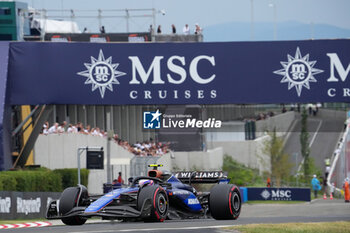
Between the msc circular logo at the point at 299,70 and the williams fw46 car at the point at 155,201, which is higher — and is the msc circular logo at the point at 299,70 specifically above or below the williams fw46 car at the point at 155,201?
above

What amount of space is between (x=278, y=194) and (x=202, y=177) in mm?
23461

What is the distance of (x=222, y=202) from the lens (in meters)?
16.9

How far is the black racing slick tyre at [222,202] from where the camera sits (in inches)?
667

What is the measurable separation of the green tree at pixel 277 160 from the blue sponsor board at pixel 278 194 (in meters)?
9.87

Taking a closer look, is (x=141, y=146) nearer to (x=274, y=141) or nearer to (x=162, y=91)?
(x=162, y=91)

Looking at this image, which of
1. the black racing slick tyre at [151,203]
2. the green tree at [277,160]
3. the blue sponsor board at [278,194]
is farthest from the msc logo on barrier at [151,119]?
the green tree at [277,160]

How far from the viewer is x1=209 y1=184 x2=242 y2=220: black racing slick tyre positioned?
1694cm

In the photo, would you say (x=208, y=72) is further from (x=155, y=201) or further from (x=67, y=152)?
(x=155, y=201)

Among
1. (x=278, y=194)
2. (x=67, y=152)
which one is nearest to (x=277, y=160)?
(x=278, y=194)

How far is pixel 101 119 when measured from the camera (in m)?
41.9

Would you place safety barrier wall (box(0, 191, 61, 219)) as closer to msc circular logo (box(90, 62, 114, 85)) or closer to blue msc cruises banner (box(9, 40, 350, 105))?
blue msc cruises banner (box(9, 40, 350, 105))

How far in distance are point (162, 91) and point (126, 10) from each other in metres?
12.5

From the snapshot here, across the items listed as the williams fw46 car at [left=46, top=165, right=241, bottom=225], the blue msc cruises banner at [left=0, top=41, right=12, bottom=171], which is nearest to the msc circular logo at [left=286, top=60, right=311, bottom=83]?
the blue msc cruises banner at [left=0, top=41, right=12, bottom=171]

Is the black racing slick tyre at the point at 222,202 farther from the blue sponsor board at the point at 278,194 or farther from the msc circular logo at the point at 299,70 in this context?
the blue sponsor board at the point at 278,194
